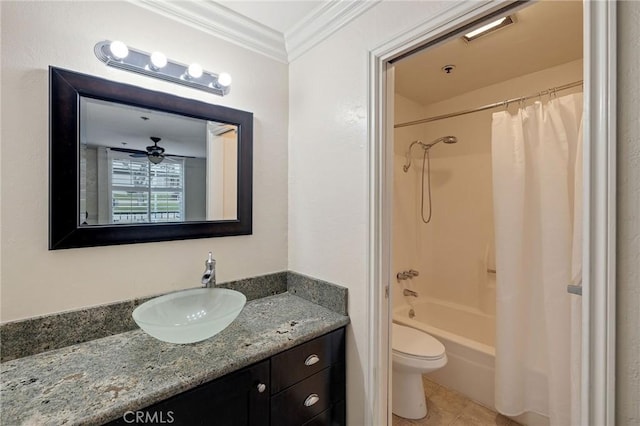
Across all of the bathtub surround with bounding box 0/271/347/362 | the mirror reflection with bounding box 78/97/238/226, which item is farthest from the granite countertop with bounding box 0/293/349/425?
the mirror reflection with bounding box 78/97/238/226

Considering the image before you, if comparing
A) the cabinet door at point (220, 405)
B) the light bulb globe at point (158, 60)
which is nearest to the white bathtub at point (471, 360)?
the cabinet door at point (220, 405)

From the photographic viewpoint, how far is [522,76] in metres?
2.24

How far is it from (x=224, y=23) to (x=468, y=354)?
8.39 ft

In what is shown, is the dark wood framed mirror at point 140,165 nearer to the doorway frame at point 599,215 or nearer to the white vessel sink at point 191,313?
the white vessel sink at point 191,313

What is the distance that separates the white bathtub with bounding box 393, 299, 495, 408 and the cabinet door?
1.56 m

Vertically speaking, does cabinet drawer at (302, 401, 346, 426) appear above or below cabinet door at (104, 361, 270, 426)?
below

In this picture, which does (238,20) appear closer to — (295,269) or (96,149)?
(96,149)

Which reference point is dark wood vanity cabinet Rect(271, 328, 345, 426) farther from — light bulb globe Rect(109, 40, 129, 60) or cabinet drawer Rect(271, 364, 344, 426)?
light bulb globe Rect(109, 40, 129, 60)

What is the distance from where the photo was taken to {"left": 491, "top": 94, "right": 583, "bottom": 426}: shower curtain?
1.61m

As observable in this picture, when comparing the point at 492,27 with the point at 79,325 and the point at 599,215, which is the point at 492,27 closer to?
the point at 599,215

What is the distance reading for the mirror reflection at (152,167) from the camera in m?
1.18

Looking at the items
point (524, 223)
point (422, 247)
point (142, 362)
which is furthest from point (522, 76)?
point (142, 362)

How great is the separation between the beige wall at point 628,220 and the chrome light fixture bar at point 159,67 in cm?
147

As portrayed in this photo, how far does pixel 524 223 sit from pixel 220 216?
1.85 m
